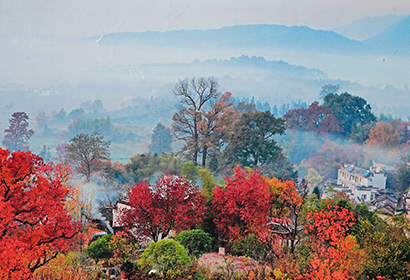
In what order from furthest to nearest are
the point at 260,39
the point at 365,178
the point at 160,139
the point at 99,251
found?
the point at 260,39 → the point at 160,139 → the point at 365,178 → the point at 99,251

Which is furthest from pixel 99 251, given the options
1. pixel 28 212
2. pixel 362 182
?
pixel 362 182

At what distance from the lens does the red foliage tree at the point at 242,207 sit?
812 cm

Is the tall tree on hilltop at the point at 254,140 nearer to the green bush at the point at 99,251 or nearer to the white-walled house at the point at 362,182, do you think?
the white-walled house at the point at 362,182

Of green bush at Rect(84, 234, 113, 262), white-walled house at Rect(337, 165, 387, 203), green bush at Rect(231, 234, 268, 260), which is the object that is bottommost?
white-walled house at Rect(337, 165, 387, 203)

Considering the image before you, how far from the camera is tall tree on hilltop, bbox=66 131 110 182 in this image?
1806 cm

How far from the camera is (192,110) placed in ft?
63.6

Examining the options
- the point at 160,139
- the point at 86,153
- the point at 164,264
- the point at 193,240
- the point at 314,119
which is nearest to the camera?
the point at 164,264

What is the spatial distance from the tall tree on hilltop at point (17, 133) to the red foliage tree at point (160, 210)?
20.7m

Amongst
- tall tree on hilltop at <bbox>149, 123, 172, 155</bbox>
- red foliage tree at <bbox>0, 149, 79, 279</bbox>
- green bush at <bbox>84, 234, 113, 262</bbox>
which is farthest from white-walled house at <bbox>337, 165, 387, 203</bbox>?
red foliage tree at <bbox>0, 149, 79, 279</bbox>

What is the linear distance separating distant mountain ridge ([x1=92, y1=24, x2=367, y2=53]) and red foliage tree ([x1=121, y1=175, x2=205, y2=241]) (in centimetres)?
3006

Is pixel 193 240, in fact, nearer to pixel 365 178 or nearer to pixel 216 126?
pixel 216 126

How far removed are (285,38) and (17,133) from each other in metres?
26.3

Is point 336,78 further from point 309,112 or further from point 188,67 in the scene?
point 188,67

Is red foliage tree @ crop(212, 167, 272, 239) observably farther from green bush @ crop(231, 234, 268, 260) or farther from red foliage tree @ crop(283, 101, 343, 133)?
red foliage tree @ crop(283, 101, 343, 133)
